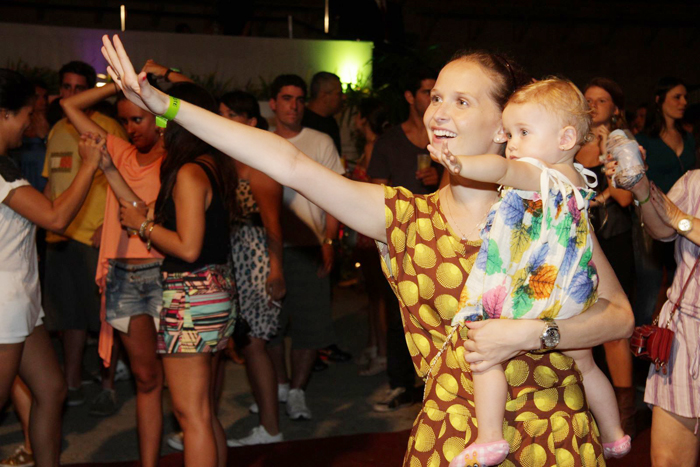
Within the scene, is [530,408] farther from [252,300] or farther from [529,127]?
[252,300]

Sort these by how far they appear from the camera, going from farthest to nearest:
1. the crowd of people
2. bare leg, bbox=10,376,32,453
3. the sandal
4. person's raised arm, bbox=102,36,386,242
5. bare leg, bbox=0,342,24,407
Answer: the sandal
bare leg, bbox=10,376,32,453
bare leg, bbox=0,342,24,407
the crowd of people
person's raised arm, bbox=102,36,386,242

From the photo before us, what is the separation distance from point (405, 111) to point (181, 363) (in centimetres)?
548

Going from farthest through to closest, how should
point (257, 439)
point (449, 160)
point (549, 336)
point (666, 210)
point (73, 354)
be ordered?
point (73, 354)
point (257, 439)
point (666, 210)
point (549, 336)
point (449, 160)

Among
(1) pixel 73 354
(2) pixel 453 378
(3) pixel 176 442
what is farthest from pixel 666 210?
(1) pixel 73 354

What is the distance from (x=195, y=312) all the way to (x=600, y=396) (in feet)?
5.55

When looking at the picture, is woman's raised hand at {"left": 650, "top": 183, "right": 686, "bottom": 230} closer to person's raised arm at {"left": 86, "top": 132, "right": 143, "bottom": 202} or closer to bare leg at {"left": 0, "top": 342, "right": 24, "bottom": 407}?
person's raised arm at {"left": 86, "top": 132, "right": 143, "bottom": 202}

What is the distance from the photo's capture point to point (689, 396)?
2.66 metres

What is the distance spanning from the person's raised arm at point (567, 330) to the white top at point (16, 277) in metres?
2.07

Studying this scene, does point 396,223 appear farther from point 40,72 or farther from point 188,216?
point 40,72

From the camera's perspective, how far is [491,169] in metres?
1.50

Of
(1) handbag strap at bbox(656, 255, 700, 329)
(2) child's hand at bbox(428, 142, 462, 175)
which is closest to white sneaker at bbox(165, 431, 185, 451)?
(1) handbag strap at bbox(656, 255, 700, 329)

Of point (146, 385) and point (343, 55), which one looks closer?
point (146, 385)

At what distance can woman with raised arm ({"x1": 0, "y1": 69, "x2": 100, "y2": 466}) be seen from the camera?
3030 millimetres

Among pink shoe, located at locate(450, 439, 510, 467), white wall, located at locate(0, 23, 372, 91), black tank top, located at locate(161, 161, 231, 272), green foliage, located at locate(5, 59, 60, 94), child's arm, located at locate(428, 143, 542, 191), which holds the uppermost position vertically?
white wall, located at locate(0, 23, 372, 91)
